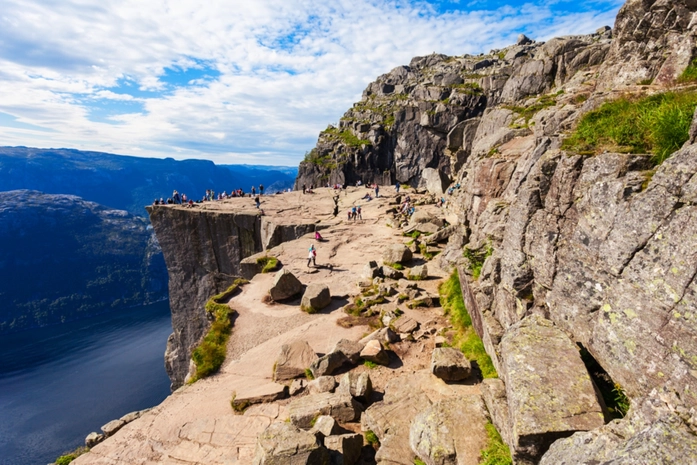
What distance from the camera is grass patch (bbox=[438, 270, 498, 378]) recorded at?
1236 centimetres

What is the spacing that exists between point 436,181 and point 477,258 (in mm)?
38889

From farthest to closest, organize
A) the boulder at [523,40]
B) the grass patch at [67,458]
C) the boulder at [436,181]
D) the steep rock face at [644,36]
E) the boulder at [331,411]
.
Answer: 1. the boulder at [523,40]
2. the boulder at [436,181]
3. the steep rock face at [644,36]
4. the grass patch at [67,458]
5. the boulder at [331,411]

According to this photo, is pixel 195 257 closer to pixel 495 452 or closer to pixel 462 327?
pixel 462 327

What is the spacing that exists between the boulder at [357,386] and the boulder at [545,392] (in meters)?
5.97

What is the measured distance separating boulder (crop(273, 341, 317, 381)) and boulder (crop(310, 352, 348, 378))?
68cm

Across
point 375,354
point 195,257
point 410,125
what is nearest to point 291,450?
point 375,354

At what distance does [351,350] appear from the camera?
614 inches

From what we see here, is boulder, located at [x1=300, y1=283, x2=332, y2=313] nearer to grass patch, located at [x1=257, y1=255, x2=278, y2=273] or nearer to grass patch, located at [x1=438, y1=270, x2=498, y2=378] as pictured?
grass patch, located at [x1=438, y1=270, x2=498, y2=378]

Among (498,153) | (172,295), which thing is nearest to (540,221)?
(498,153)

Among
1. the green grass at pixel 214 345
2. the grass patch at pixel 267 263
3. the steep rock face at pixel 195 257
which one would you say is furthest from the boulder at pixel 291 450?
the steep rock face at pixel 195 257

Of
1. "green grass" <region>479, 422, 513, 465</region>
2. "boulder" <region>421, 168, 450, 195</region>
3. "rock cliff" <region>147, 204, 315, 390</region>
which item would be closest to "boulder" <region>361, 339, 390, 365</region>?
"green grass" <region>479, 422, 513, 465</region>

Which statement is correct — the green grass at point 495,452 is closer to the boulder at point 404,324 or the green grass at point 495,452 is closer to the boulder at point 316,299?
the boulder at point 404,324

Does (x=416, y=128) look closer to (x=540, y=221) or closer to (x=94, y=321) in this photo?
(x=540, y=221)

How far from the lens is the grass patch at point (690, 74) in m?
10.8
